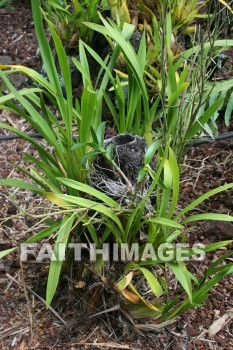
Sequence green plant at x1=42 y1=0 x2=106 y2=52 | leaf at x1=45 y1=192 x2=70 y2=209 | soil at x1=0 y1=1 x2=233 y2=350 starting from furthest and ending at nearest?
green plant at x1=42 y1=0 x2=106 y2=52, soil at x1=0 y1=1 x2=233 y2=350, leaf at x1=45 y1=192 x2=70 y2=209

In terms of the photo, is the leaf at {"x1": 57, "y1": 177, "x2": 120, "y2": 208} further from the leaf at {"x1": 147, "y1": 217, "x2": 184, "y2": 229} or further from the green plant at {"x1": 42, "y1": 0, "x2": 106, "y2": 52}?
the green plant at {"x1": 42, "y1": 0, "x2": 106, "y2": 52}

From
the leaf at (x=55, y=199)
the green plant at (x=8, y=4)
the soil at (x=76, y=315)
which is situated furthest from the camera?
the green plant at (x=8, y=4)

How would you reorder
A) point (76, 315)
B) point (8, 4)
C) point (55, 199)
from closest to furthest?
point (55, 199), point (76, 315), point (8, 4)

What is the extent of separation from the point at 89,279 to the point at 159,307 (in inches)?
8.4

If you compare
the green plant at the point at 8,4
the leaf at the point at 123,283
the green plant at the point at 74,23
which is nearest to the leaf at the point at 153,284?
the leaf at the point at 123,283

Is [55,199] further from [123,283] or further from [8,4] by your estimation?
[8,4]

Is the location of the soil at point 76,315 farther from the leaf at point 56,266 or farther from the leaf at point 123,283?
the leaf at point 123,283

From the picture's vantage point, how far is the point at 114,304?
1472 mm

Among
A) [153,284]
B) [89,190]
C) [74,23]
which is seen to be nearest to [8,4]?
[74,23]

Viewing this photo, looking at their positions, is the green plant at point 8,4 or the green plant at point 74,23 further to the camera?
the green plant at point 8,4

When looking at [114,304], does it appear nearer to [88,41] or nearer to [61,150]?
[61,150]

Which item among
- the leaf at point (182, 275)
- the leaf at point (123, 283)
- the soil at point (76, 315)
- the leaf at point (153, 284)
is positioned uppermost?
the leaf at point (182, 275)

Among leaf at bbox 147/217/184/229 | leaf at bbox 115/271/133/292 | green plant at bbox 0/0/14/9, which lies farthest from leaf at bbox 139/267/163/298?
green plant at bbox 0/0/14/9

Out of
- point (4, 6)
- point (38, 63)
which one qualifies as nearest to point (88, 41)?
point (38, 63)
